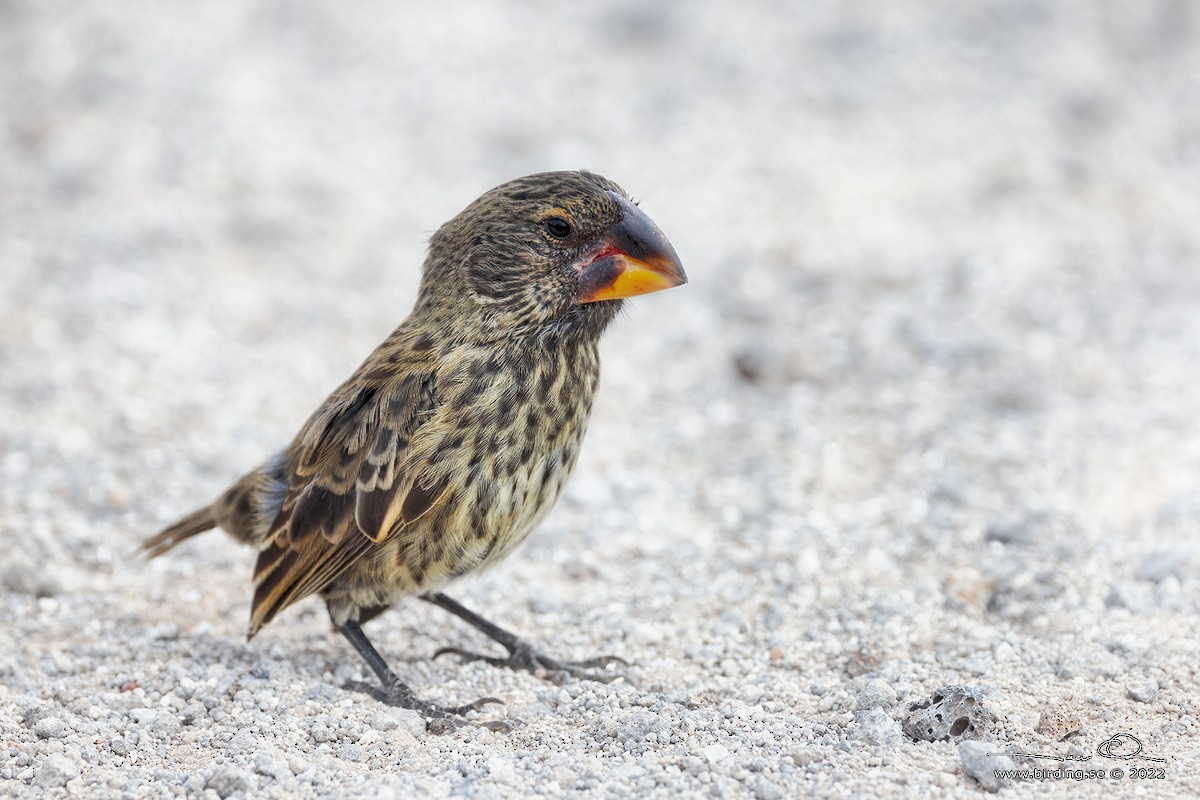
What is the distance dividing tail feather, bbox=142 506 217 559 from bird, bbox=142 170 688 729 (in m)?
0.47

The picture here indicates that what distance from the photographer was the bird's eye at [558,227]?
3963 mm

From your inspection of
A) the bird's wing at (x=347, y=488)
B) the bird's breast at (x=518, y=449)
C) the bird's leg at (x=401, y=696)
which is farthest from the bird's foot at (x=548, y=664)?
the bird's wing at (x=347, y=488)

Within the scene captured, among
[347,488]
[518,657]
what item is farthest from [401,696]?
[347,488]

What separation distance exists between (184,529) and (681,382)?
2.60 m

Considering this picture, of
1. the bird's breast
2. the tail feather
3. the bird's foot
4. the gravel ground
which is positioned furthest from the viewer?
the tail feather

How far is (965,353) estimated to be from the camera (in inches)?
247

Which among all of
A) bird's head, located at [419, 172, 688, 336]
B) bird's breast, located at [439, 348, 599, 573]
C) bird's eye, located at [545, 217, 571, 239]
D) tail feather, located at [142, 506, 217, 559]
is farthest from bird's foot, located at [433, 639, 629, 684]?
bird's eye, located at [545, 217, 571, 239]

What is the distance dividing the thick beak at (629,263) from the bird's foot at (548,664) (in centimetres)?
117

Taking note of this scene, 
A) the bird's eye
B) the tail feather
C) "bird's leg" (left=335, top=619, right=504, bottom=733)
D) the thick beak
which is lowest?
"bird's leg" (left=335, top=619, right=504, bottom=733)

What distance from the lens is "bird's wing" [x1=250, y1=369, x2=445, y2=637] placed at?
12.7ft

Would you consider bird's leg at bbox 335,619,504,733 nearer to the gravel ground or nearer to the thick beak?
the gravel ground

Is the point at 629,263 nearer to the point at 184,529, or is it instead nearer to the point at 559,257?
the point at 559,257

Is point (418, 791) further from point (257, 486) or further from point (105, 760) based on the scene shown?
point (257, 486)

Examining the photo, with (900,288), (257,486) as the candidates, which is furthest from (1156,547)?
(257,486)
